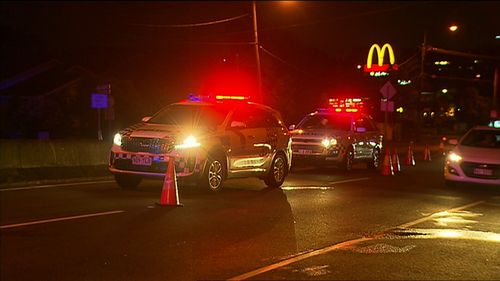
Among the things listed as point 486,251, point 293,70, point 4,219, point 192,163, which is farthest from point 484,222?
point 293,70

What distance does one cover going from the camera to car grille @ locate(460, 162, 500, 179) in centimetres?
1358

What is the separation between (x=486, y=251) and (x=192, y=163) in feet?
19.2

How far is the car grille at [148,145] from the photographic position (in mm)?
11828

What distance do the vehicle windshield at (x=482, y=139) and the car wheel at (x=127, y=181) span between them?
24.9ft

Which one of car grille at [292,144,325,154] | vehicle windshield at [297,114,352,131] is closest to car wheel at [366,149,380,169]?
vehicle windshield at [297,114,352,131]

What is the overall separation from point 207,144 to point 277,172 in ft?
8.59

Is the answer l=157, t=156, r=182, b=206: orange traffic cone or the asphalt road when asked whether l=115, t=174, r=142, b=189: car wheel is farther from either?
l=157, t=156, r=182, b=206: orange traffic cone

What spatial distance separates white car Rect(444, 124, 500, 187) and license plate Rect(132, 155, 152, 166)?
680 cm

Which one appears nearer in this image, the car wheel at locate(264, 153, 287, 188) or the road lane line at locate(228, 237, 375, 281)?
the road lane line at locate(228, 237, 375, 281)

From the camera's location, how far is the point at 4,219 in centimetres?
955

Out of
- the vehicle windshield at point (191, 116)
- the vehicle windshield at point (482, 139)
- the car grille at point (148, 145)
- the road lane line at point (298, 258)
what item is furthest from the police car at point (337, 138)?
the road lane line at point (298, 258)

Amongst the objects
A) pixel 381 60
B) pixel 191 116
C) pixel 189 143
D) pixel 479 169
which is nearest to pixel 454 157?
pixel 479 169

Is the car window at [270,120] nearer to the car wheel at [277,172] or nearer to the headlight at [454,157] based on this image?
the car wheel at [277,172]

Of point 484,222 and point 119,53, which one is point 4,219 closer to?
point 484,222
